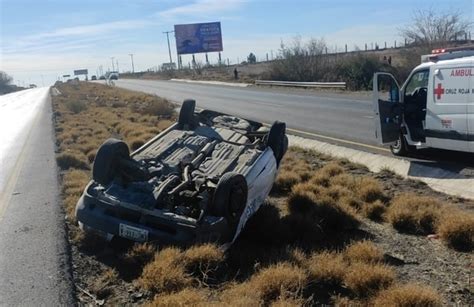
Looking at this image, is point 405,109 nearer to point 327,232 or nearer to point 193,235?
point 327,232

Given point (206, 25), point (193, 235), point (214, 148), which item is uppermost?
point (206, 25)

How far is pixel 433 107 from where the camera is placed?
9617mm

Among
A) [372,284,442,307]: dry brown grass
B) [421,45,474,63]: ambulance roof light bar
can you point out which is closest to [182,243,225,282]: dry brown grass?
[372,284,442,307]: dry brown grass

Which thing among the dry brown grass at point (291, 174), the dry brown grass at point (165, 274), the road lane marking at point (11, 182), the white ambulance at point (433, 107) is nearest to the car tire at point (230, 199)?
the dry brown grass at point (165, 274)

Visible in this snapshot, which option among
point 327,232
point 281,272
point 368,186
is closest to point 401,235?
point 327,232

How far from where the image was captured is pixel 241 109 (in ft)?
83.0

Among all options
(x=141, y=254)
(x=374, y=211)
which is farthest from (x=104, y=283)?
(x=374, y=211)

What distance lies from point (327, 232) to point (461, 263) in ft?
5.23

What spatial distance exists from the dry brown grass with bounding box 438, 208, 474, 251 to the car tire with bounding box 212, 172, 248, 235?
2164mm

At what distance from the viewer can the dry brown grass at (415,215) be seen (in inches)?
246

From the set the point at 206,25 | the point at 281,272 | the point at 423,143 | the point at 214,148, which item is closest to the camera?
the point at 281,272

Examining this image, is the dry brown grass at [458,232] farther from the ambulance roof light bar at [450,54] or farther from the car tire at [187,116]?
the ambulance roof light bar at [450,54]

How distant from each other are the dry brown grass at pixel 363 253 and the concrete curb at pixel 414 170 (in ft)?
9.26

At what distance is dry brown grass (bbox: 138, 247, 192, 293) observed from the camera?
4621mm
